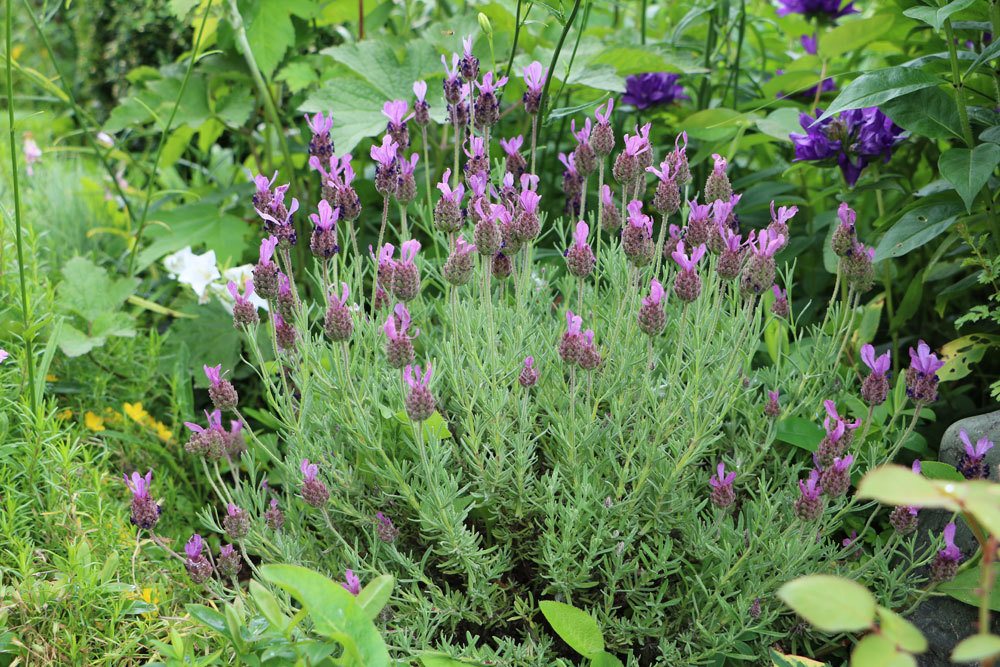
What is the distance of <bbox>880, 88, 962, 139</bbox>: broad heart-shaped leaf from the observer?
1.82 metres

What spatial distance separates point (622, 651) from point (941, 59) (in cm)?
141

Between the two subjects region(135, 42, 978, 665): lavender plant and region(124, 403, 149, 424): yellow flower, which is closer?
region(135, 42, 978, 665): lavender plant

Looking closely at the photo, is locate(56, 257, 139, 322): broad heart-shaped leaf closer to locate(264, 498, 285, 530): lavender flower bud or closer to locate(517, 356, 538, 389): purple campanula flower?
locate(264, 498, 285, 530): lavender flower bud

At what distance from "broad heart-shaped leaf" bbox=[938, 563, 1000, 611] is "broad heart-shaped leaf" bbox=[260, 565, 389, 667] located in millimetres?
997

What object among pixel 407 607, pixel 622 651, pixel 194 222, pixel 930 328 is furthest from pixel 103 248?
pixel 930 328

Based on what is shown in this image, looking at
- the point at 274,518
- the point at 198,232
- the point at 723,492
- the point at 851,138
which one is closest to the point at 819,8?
the point at 851,138

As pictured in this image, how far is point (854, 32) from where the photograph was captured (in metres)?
2.17

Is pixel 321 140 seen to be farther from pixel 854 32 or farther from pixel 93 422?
pixel 854 32

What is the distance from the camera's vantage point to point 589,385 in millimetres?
1521

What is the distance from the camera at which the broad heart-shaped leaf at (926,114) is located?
1.82 metres

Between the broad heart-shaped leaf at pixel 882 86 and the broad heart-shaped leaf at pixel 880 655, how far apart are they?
3.61 ft

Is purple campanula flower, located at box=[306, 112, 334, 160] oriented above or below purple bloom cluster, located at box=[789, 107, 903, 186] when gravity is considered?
above

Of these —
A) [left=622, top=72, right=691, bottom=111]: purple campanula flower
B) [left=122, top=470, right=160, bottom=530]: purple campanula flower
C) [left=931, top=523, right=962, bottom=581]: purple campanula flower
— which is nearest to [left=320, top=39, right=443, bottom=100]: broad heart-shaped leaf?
[left=622, top=72, right=691, bottom=111]: purple campanula flower

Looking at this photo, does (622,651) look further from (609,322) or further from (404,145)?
(404,145)
